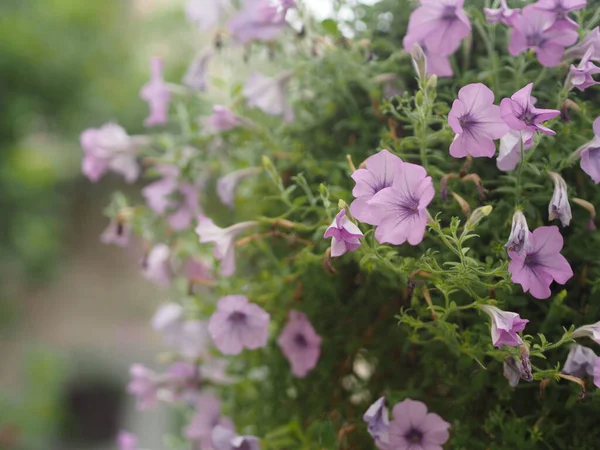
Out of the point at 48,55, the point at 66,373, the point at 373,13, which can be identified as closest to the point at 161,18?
the point at 48,55

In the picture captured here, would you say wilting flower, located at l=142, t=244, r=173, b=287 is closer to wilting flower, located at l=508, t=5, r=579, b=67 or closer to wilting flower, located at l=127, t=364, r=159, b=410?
wilting flower, located at l=127, t=364, r=159, b=410

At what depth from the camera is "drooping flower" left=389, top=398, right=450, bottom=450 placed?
0.42 meters

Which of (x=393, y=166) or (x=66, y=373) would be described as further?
(x=66, y=373)

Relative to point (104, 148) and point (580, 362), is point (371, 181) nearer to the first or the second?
point (580, 362)

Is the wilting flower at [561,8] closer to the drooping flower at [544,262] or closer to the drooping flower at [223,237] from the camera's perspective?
the drooping flower at [544,262]

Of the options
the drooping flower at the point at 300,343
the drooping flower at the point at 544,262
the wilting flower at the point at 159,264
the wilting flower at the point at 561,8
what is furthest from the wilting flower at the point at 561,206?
the wilting flower at the point at 159,264

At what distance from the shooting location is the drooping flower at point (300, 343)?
517mm

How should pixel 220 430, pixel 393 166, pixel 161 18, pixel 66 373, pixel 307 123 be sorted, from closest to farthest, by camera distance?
pixel 393 166 → pixel 220 430 → pixel 307 123 → pixel 66 373 → pixel 161 18

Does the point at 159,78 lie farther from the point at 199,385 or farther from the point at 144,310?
the point at 144,310

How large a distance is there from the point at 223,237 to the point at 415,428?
210 millimetres

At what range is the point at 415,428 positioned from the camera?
429mm

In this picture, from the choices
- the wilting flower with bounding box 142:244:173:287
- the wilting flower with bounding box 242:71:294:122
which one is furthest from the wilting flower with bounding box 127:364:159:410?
the wilting flower with bounding box 242:71:294:122

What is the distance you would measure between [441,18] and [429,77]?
0.06 metres

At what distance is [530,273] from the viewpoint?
0.38 m
